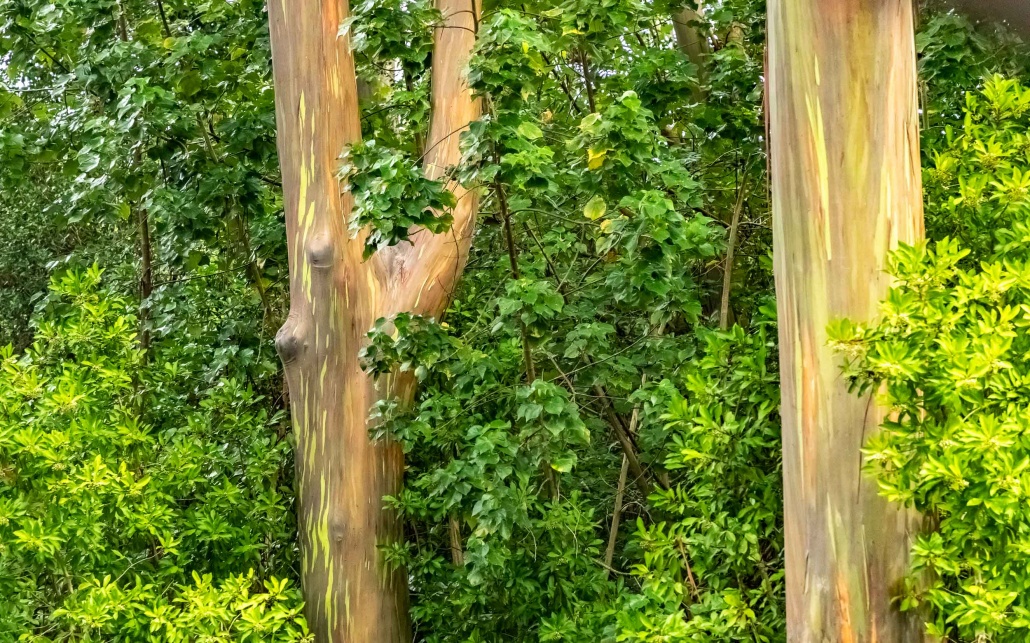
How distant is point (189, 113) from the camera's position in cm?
505

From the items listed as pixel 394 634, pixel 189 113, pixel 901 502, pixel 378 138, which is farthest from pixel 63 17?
pixel 901 502

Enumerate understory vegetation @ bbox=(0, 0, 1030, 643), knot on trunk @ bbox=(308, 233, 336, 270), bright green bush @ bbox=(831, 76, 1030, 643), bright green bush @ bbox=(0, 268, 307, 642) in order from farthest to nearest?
knot on trunk @ bbox=(308, 233, 336, 270)
bright green bush @ bbox=(0, 268, 307, 642)
understory vegetation @ bbox=(0, 0, 1030, 643)
bright green bush @ bbox=(831, 76, 1030, 643)

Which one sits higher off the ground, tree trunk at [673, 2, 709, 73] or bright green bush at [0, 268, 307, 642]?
tree trunk at [673, 2, 709, 73]

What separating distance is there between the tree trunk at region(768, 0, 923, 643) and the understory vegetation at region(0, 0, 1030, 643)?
0.11 metres

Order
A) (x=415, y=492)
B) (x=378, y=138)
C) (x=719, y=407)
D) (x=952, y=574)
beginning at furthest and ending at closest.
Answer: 1. (x=378, y=138)
2. (x=415, y=492)
3. (x=719, y=407)
4. (x=952, y=574)

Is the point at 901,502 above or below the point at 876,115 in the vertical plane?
below

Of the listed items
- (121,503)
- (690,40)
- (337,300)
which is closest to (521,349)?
(337,300)

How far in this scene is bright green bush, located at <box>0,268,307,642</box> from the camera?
13.7ft

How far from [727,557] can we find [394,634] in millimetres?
2040

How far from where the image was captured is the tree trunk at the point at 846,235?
300cm

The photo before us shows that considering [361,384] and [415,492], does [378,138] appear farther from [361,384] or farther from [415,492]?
[415,492]

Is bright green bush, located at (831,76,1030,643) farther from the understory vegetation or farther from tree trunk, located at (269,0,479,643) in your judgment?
tree trunk, located at (269,0,479,643)

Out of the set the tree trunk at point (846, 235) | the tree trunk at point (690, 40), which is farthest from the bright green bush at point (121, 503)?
the tree trunk at point (690, 40)

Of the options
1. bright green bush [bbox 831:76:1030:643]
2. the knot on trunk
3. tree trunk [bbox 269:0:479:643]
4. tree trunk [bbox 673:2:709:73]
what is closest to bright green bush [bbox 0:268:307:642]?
tree trunk [bbox 269:0:479:643]
